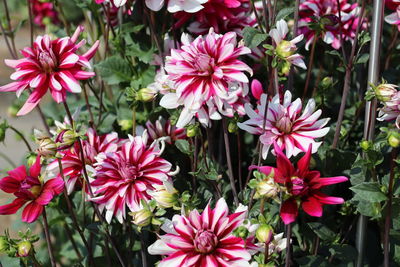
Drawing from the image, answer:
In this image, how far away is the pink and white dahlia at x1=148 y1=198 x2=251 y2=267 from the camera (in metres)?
0.62

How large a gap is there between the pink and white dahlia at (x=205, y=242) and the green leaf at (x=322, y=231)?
224mm

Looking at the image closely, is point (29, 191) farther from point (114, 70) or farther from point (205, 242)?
point (114, 70)

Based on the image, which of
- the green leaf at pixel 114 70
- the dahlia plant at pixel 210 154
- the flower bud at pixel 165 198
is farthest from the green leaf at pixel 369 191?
the green leaf at pixel 114 70

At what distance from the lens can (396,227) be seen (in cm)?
81

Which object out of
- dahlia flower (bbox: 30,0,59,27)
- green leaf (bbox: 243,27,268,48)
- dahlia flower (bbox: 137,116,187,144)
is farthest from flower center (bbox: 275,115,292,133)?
dahlia flower (bbox: 30,0,59,27)

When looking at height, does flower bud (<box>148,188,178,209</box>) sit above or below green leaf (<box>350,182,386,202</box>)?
above

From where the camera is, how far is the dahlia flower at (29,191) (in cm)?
71

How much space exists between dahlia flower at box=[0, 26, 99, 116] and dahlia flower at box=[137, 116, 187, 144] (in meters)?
0.21

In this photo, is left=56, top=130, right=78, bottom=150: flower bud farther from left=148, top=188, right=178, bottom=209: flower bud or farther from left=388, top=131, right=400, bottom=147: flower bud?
left=388, top=131, right=400, bottom=147: flower bud

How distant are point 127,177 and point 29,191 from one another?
0.13 m

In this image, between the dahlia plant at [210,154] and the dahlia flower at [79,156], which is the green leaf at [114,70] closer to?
the dahlia plant at [210,154]

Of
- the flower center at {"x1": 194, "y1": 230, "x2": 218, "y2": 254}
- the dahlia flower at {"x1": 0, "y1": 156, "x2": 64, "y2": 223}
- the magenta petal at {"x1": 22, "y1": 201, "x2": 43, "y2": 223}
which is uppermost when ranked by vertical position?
the dahlia flower at {"x1": 0, "y1": 156, "x2": 64, "y2": 223}

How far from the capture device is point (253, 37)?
79 cm

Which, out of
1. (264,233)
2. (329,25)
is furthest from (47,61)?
(329,25)
